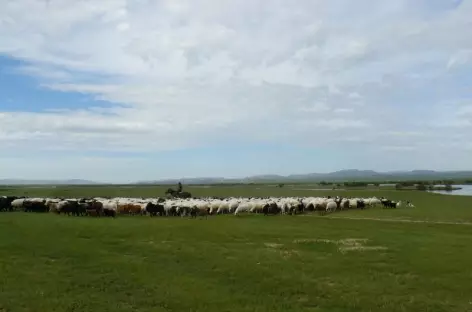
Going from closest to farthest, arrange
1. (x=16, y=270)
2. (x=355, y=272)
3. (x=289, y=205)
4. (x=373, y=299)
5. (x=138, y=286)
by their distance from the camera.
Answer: (x=373, y=299) → (x=138, y=286) → (x=16, y=270) → (x=355, y=272) → (x=289, y=205)

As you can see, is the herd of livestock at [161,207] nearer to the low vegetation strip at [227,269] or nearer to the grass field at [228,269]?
the grass field at [228,269]

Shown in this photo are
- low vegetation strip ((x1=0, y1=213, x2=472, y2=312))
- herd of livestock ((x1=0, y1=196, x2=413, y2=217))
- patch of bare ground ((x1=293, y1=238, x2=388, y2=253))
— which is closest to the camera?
low vegetation strip ((x1=0, y1=213, x2=472, y2=312))

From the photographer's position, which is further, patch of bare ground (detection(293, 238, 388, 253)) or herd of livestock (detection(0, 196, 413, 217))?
herd of livestock (detection(0, 196, 413, 217))

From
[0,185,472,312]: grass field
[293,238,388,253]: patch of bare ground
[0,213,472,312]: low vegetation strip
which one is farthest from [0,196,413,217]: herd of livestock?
[293,238,388,253]: patch of bare ground

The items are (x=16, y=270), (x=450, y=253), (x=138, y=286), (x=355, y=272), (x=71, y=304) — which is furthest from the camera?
(x=450, y=253)

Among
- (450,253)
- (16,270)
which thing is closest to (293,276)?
(450,253)

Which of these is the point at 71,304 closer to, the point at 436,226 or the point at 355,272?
the point at 355,272

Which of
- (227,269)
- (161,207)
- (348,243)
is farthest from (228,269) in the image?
(161,207)

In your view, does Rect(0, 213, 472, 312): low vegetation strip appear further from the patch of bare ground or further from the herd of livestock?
the herd of livestock

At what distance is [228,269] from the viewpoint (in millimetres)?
17766

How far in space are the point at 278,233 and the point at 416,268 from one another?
9728mm

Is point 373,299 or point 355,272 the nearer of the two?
point 373,299

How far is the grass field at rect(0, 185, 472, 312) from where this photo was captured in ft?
45.9

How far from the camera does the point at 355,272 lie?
58.0ft
